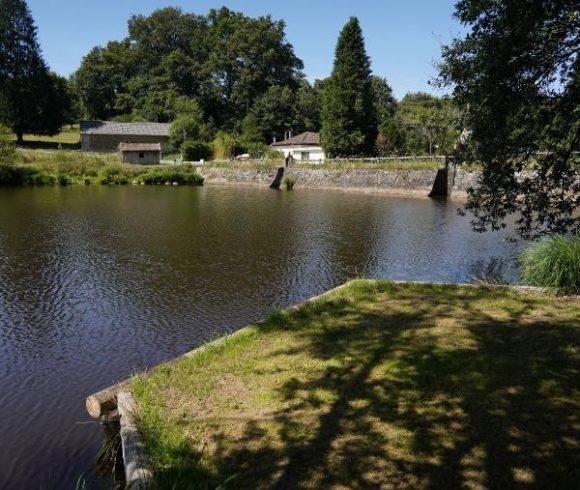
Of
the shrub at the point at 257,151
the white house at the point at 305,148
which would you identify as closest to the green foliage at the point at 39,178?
the shrub at the point at 257,151

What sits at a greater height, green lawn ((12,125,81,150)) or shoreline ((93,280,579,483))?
green lawn ((12,125,81,150))

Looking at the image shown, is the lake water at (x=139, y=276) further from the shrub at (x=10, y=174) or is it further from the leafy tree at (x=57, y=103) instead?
the leafy tree at (x=57, y=103)

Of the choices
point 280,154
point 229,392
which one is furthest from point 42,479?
point 280,154

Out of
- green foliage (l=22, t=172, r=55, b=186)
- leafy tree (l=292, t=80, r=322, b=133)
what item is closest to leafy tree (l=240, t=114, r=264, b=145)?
leafy tree (l=292, t=80, r=322, b=133)

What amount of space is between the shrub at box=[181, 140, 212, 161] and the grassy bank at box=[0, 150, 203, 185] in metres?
8.31

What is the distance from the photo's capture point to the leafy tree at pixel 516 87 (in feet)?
21.0

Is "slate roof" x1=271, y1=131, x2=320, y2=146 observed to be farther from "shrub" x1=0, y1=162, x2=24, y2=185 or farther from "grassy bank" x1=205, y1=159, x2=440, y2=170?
"shrub" x1=0, y1=162, x2=24, y2=185

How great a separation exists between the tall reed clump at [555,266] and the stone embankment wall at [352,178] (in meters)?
27.0

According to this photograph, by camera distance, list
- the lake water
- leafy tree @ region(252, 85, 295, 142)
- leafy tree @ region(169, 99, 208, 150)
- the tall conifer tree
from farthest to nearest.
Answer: leafy tree @ region(252, 85, 295, 142), leafy tree @ region(169, 99, 208, 150), the tall conifer tree, the lake water

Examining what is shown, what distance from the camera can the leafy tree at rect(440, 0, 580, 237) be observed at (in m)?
6.39

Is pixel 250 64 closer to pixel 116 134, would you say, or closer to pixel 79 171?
pixel 116 134

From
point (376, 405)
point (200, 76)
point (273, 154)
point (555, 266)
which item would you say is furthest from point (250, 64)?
point (376, 405)

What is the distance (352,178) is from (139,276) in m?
35.4

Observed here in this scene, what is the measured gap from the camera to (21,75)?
6159cm
